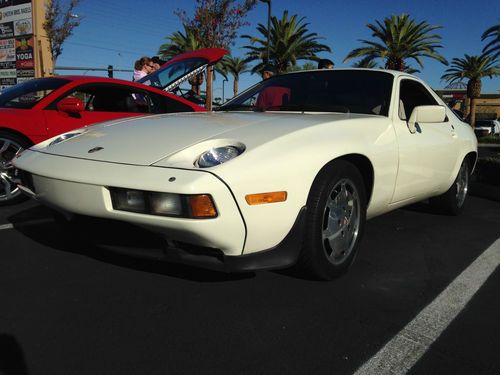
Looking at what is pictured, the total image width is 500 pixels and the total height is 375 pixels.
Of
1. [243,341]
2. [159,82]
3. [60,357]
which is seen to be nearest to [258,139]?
[243,341]

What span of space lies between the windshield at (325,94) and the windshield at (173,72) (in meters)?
2.13

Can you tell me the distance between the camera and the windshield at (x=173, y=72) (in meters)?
5.58

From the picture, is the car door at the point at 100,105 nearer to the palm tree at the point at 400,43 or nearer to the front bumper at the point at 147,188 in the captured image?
the front bumper at the point at 147,188

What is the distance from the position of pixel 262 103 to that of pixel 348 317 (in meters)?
1.94

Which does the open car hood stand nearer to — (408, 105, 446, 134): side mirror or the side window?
the side window

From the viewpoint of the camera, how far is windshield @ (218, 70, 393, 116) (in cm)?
317

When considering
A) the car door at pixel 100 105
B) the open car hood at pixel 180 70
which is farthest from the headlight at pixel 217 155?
A: the open car hood at pixel 180 70

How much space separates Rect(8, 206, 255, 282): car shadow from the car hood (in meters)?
0.34

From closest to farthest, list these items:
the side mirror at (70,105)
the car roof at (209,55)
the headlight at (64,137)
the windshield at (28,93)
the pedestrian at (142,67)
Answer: the headlight at (64,137) → the side mirror at (70,105) → the windshield at (28,93) → the car roof at (209,55) → the pedestrian at (142,67)

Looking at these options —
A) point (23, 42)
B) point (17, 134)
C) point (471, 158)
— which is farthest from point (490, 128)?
point (17, 134)

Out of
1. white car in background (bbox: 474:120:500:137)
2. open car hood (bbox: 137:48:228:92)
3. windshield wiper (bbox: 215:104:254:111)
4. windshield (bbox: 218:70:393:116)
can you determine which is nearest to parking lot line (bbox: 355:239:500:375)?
windshield (bbox: 218:70:393:116)

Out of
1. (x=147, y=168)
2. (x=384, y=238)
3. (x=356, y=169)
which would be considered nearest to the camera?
(x=147, y=168)

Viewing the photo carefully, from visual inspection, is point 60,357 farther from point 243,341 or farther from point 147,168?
point 147,168

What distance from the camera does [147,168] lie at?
206 centimetres
